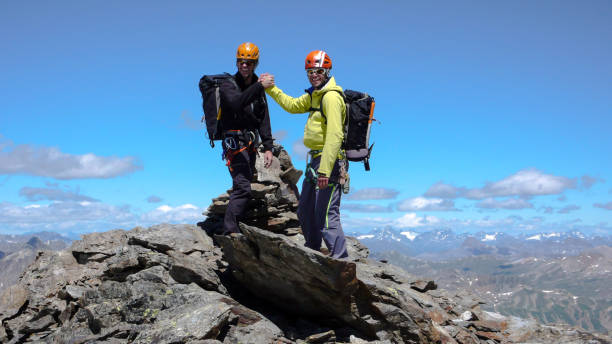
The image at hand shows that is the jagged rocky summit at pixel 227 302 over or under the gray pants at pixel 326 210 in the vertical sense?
under

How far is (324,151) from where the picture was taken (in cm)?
1115

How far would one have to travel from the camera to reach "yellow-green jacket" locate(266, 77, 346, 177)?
11.2 metres

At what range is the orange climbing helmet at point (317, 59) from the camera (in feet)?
38.4

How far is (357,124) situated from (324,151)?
171cm

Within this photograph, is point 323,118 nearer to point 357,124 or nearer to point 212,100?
point 357,124

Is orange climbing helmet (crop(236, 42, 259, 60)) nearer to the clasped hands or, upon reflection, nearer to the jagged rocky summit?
the clasped hands

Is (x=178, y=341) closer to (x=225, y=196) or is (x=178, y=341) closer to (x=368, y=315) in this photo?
(x=368, y=315)

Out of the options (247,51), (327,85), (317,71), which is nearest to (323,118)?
(327,85)

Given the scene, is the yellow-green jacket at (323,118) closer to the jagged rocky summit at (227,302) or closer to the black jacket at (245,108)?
the black jacket at (245,108)

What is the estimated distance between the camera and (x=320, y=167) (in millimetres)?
11172

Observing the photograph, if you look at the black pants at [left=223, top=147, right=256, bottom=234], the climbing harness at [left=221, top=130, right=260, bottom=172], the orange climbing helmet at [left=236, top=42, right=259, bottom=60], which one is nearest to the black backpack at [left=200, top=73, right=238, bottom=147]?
the climbing harness at [left=221, top=130, right=260, bottom=172]

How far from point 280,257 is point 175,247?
20.8 feet

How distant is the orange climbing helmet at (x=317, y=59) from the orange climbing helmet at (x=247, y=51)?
7.34 ft

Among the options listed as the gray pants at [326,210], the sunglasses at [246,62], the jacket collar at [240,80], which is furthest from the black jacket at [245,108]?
the gray pants at [326,210]
